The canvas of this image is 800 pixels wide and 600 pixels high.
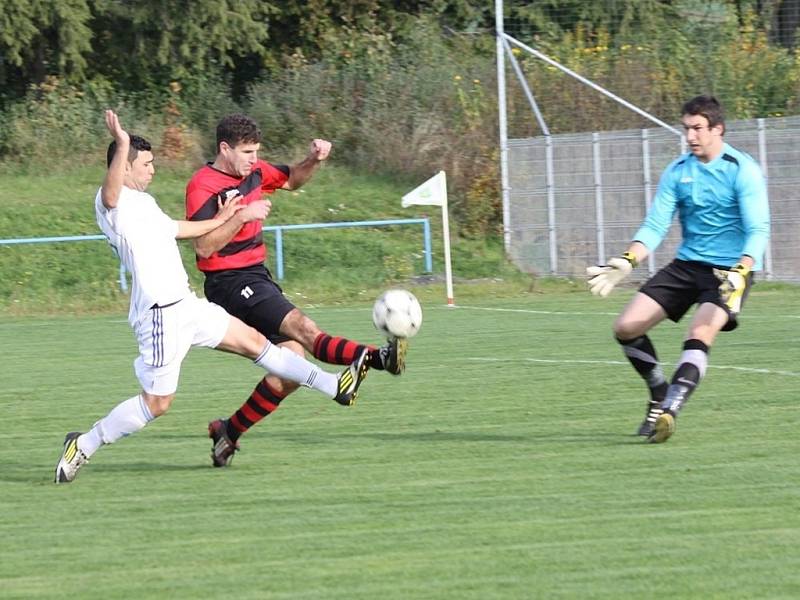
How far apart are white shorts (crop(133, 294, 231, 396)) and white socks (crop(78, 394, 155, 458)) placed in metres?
0.10

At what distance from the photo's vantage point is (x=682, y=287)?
834 cm

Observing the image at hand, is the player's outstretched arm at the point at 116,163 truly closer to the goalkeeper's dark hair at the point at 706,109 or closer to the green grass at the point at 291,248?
the goalkeeper's dark hair at the point at 706,109

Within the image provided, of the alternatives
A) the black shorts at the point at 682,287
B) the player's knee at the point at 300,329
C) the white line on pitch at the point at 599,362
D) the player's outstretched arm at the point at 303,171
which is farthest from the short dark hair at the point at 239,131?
the white line on pitch at the point at 599,362

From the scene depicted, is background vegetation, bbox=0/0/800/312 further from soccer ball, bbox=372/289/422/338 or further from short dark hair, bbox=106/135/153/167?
short dark hair, bbox=106/135/153/167

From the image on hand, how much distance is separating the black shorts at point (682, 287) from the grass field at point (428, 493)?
0.72m

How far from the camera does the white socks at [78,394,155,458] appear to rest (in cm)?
734

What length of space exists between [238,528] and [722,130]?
3693 millimetres

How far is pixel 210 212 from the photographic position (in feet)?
26.3

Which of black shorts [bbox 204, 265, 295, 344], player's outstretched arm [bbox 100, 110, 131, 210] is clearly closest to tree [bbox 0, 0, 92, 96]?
black shorts [bbox 204, 265, 295, 344]

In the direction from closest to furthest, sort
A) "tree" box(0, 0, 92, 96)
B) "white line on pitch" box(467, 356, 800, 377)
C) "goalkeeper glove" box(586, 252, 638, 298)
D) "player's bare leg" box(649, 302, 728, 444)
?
"player's bare leg" box(649, 302, 728, 444) → "goalkeeper glove" box(586, 252, 638, 298) → "white line on pitch" box(467, 356, 800, 377) → "tree" box(0, 0, 92, 96)

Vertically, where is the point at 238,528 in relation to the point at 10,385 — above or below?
above

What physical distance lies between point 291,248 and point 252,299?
55.2 feet

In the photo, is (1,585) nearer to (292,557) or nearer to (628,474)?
(292,557)

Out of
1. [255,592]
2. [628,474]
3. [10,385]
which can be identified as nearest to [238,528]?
[255,592]
